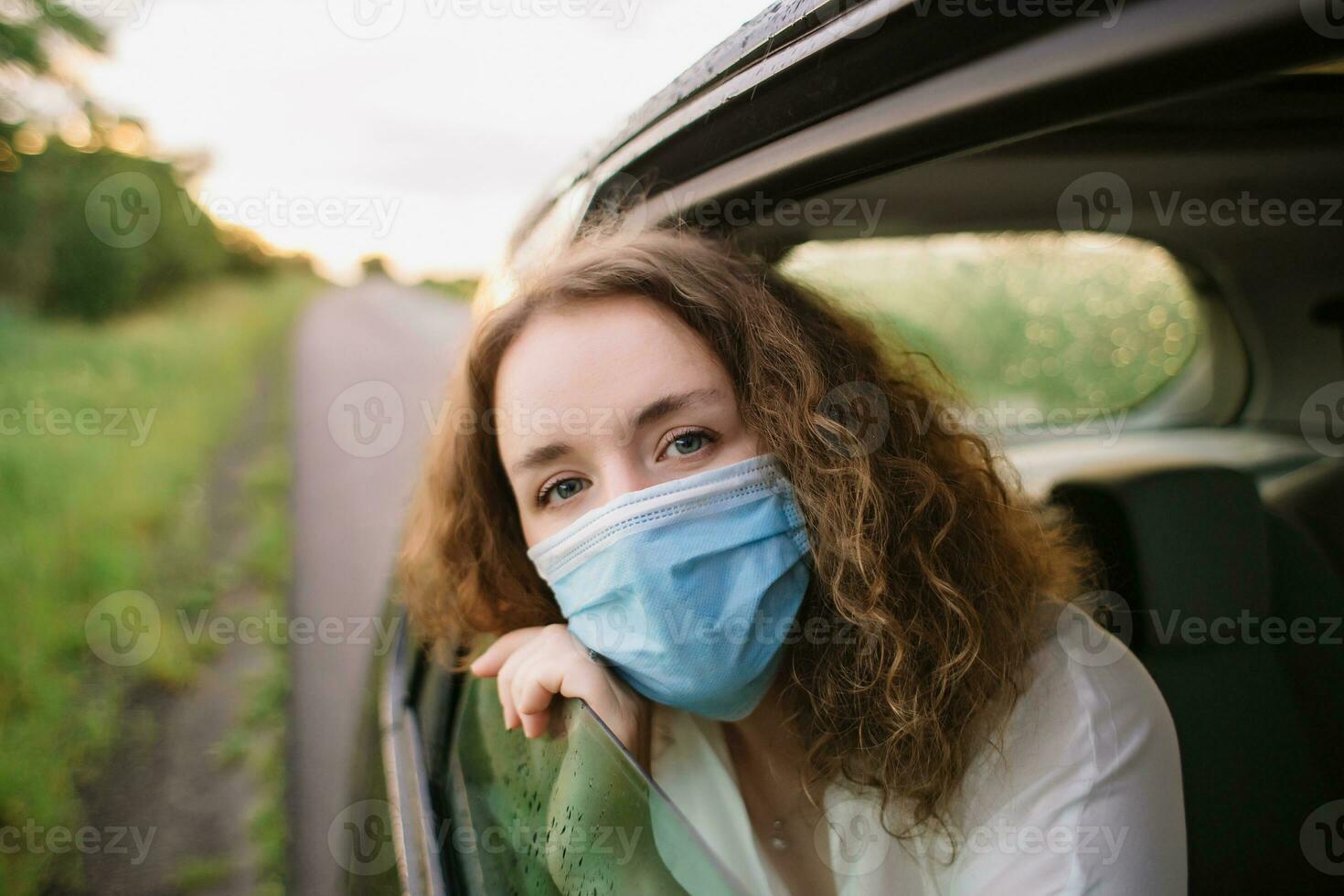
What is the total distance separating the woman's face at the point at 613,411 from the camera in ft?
4.90

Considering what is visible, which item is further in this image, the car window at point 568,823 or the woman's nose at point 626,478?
the woman's nose at point 626,478

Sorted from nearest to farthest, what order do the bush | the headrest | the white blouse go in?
the white blouse
the headrest
the bush

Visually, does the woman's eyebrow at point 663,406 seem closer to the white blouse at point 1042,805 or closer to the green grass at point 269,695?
the white blouse at point 1042,805

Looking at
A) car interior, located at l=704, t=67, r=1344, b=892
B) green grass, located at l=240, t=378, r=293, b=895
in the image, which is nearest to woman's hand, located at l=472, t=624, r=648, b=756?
car interior, located at l=704, t=67, r=1344, b=892

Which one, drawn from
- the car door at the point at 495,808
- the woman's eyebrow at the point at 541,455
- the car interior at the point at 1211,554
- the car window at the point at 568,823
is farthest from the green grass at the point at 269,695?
the woman's eyebrow at the point at 541,455

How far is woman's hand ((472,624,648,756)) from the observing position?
4.57 feet

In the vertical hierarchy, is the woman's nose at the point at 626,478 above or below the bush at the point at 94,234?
below

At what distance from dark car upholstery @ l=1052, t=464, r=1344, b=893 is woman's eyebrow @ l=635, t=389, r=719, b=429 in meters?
1.37

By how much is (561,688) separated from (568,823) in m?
0.25

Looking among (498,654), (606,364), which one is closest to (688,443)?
(606,364)

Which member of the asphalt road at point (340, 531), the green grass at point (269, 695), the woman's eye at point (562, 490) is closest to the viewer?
the woman's eye at point (562, 490)

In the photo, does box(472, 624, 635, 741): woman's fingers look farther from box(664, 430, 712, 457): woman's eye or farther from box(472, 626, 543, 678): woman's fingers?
box(664, 430, 712, 457): woman's eye

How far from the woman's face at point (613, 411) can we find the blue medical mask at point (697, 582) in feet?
0.20

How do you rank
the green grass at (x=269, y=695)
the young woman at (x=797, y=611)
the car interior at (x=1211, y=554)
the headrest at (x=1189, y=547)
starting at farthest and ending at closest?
1. the green grass at (x=269, y=695)
2. the headrest at (x=1189, y=547)
3. the car interior at (x=1211, y=554)
4. the young woman at (x=797, y=611)
